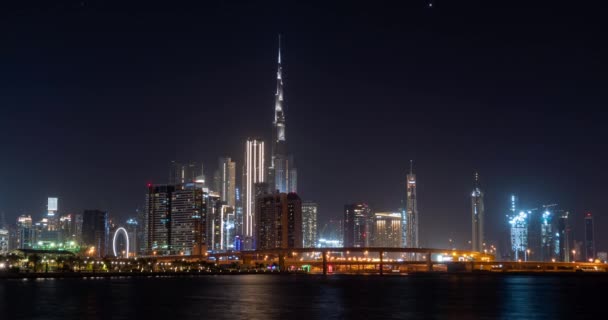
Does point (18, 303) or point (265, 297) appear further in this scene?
point (265, 297)

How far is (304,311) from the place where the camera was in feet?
229

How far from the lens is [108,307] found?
7312 centimetres

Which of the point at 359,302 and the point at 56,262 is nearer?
the point at 359,302

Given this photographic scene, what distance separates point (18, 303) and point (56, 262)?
125496mm

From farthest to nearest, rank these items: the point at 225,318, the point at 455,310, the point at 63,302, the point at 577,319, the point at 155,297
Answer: the point at 155,297, the point at 63,302, the point at 455,310, the point at 577,319, the point at 225,318

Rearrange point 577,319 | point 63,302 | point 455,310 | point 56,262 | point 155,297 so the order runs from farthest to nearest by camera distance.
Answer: point 56,262 → point 155,297 → point 63,302 → point 455,310 → point 577,319

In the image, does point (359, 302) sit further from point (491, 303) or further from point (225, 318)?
point (225, 318)

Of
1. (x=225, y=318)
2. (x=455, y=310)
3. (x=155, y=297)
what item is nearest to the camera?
(x=225, y=318)

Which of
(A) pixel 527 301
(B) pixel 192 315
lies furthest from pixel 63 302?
(A) pixel 527 301

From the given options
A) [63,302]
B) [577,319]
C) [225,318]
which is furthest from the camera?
[63,302]

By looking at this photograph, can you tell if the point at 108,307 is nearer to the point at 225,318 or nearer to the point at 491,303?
the point at 225,318

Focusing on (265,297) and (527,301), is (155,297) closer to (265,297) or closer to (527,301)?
(265,297)

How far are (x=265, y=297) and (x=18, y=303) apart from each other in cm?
2776

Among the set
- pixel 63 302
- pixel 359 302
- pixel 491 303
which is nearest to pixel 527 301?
pixel 491 303
